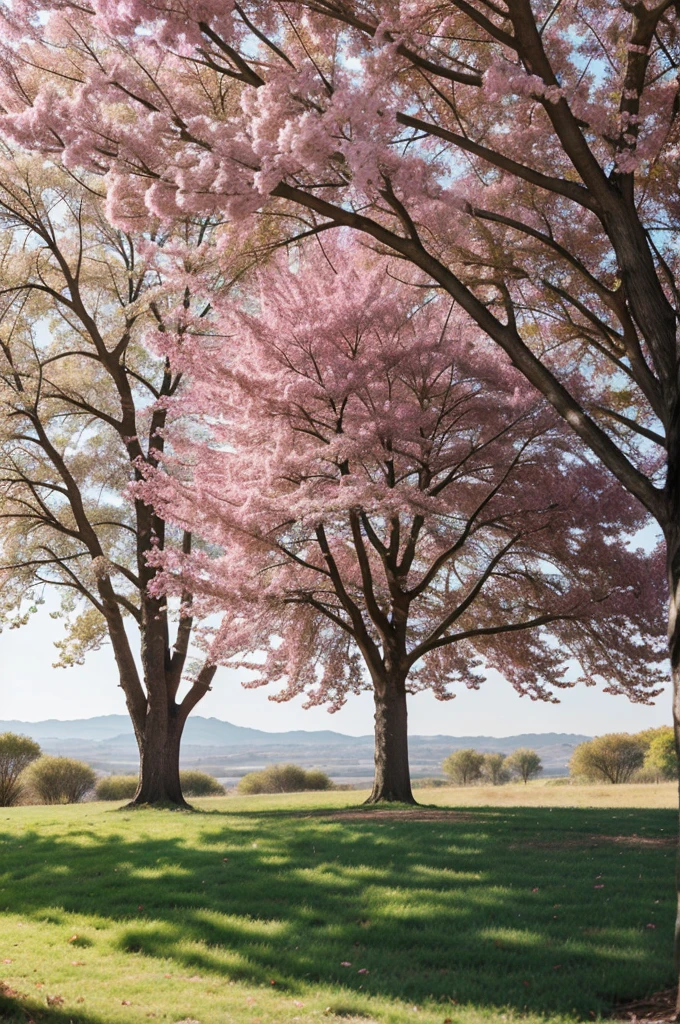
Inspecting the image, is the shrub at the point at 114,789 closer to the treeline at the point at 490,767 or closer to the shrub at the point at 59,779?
the shrub at the point at 59,779

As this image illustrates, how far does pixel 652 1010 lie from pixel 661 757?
23.4 metres

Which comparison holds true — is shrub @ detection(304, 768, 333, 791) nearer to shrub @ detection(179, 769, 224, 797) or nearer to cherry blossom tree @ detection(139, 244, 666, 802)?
shrub @ detection(179, 769, 224, 797)

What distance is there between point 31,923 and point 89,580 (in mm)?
12234

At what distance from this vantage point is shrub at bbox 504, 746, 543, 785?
3077 cm

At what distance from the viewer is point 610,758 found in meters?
28.2

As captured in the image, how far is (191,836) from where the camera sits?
11445mm

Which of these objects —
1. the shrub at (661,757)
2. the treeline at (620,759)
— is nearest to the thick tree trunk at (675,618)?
the shrub at (661,757)

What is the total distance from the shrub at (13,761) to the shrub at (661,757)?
61.8 feet

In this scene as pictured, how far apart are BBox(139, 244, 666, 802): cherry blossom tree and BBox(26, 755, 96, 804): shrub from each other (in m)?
10.7

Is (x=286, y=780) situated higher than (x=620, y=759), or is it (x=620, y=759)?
(x=620, y=759)

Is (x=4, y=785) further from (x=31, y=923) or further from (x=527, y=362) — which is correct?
(x=527, y=362)

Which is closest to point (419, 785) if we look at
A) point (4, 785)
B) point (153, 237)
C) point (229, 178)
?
point (4, 785)

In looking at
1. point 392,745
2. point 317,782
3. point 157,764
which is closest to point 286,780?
point 317,782

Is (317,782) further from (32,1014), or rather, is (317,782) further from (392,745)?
(32,1014)
